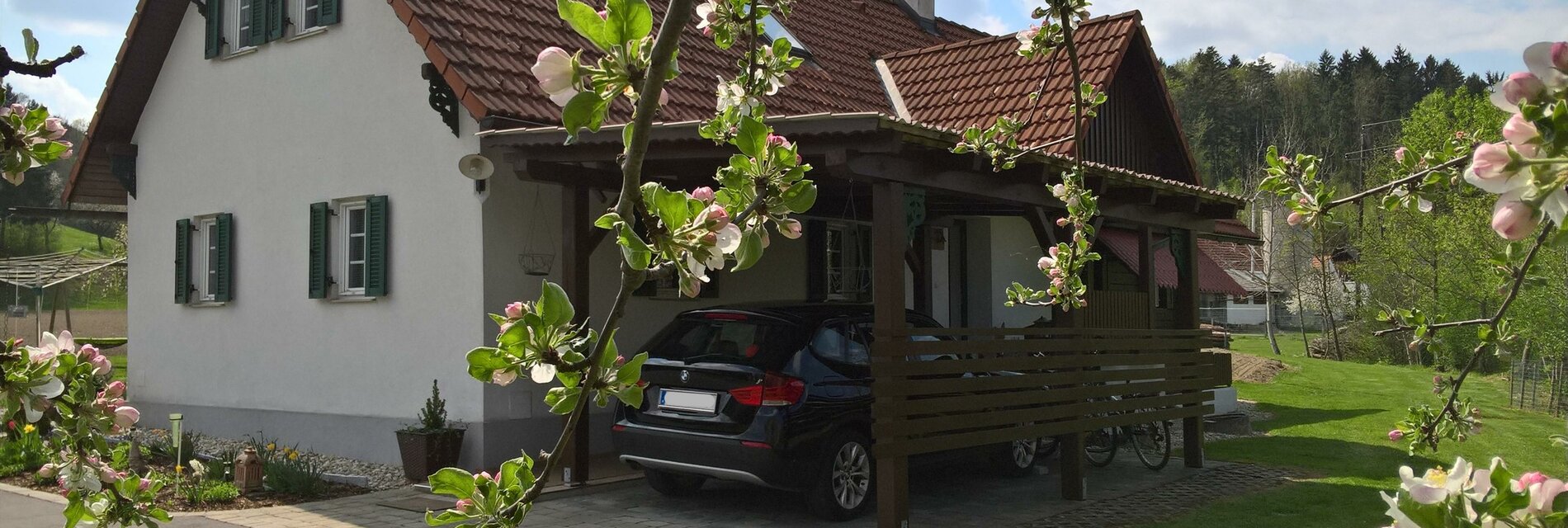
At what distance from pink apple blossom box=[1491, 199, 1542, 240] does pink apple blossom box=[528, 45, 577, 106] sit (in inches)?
41.5

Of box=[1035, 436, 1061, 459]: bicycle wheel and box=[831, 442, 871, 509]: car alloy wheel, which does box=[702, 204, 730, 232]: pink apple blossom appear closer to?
box=[831, 442, 871, 509]: car alloy wheel

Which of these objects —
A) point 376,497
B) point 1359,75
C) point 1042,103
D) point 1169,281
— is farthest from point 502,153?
point 1359,75

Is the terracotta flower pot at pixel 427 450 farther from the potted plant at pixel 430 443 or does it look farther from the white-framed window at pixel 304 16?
the white-framed window at pixel 304 16

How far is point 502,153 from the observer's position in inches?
403

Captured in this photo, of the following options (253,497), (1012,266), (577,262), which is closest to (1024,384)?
(577,262)

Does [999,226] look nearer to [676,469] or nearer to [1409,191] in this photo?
[676,469]

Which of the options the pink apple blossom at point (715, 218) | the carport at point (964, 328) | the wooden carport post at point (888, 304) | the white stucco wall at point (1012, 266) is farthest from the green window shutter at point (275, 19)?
the pink apple blossom at point (715, 218)

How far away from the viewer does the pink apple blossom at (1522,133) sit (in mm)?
1330

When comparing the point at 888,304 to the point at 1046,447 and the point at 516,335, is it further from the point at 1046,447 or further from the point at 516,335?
the point at 516,335

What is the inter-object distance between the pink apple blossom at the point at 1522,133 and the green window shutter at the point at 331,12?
1228cm

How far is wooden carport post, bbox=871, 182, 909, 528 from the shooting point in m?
8.16

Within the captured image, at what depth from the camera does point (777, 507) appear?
9.24 meters

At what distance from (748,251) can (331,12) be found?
38.7ft

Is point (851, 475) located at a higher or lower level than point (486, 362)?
lower
